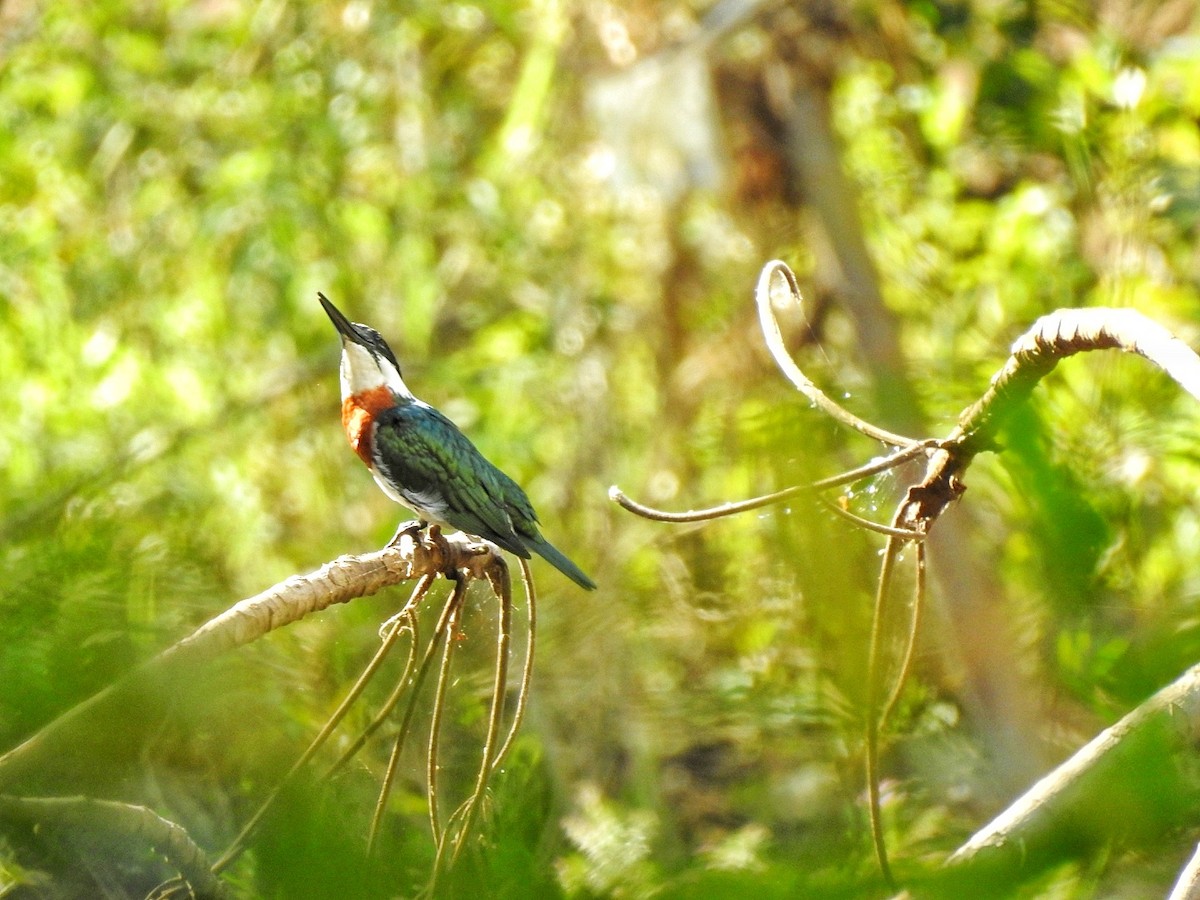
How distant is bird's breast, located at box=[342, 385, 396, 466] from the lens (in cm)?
353

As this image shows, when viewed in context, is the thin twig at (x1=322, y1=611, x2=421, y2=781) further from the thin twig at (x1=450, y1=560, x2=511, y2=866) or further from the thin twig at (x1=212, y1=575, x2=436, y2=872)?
the thin twig at (x1=450, y1=560, x2=511, y2=866)

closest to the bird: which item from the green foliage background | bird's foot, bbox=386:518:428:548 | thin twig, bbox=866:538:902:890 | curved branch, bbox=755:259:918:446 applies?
bird's foot, bbox=386:518:428:548

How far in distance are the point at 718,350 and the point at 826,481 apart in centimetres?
475

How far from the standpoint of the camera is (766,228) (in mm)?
5445

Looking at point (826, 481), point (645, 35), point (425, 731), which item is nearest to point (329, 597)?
point (425, 731)

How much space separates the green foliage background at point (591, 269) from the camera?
4.38m

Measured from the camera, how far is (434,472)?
3285 mm

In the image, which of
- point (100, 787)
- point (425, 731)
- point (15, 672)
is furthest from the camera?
point (425, 731)

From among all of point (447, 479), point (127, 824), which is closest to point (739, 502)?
point (127, 824)

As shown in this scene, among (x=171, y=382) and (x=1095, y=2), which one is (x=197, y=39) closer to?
(x=171, y=382)

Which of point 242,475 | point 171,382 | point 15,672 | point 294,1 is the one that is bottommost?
point 15,672

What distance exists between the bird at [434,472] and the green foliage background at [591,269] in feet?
1.19

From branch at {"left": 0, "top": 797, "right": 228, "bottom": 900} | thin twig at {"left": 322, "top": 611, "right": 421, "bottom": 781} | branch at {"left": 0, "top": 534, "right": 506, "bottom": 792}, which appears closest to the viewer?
branch at {"left": 0, "top": 534, "right": 506, "bottom": 792}

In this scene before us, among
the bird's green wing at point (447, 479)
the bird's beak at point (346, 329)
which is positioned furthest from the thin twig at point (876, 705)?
the bird's beak at point (346, 329)
